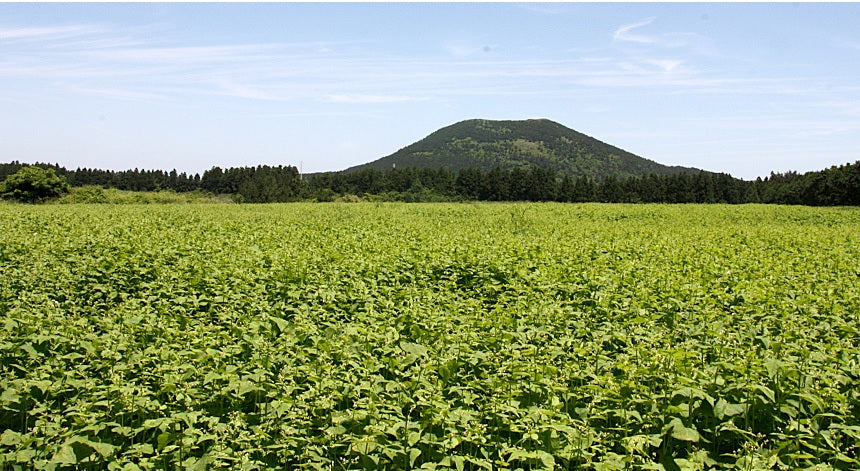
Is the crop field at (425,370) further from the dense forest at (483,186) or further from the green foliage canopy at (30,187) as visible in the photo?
the dense forest at (483,186)

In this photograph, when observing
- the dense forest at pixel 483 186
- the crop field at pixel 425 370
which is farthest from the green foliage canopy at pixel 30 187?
the crop field at pixel 425 370

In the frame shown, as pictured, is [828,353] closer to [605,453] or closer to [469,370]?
[605,453]

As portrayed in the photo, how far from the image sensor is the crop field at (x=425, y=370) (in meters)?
4.50

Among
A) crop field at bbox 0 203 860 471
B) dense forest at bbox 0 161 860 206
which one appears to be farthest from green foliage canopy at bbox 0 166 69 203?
crop field at bbox 0 203 860 471

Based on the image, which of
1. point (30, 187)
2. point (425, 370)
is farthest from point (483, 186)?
point (425, 370)

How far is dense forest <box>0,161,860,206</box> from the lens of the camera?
83.4m

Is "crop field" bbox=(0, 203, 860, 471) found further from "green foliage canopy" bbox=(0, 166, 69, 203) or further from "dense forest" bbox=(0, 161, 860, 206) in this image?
"dense forest" bbox=(0, 161, 860, 206)

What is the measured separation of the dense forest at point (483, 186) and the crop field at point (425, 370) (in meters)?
68.4

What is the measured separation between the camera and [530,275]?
36.6 feet

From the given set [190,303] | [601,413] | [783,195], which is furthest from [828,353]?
[783,195]

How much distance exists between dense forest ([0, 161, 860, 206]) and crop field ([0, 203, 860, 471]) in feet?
224

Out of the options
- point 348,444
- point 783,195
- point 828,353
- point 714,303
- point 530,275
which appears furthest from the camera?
point 783,195

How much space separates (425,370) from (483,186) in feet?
328

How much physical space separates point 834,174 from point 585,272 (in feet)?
245
